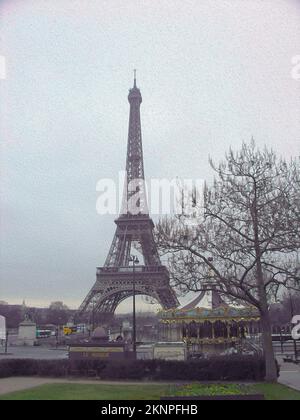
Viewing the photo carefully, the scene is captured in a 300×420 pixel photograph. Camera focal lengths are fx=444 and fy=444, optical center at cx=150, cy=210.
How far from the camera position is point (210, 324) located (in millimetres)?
30531

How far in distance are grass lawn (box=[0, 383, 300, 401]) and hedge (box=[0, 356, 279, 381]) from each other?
191 centimetres

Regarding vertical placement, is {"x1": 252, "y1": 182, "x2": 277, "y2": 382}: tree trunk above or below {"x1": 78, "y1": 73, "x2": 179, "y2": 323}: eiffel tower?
below

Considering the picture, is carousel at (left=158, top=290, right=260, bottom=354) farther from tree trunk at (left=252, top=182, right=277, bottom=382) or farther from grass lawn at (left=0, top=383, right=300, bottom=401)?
grass lawn at (left=0, top=383, right=300, bottom=401)

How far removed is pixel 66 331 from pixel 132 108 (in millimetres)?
32644

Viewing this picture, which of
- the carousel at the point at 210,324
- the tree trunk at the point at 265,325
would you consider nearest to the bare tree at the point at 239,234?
the tree trunk at the point at 265,325

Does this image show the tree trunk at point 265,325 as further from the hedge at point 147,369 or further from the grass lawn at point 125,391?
the grass lawn at point 125,391

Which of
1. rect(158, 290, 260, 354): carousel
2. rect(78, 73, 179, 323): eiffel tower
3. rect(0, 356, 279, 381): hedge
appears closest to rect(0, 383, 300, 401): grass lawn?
rect(0, 356, 279, 381): hedge

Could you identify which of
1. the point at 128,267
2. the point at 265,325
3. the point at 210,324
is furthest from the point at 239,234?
the point at 128,267

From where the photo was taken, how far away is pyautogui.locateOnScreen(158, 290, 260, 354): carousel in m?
27.4

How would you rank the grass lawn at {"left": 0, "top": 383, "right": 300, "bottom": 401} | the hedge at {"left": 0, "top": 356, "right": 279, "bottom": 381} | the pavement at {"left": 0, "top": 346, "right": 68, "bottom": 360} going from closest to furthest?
the grass lawn at {"left": 0, "top": 383, "right": 300, "bottom": 401} < the hedge at {"left": 0, "top": 356, "right": 279, "bottom": 381} < the pavement at {"left": 0, "top": 346, "right": 68, "bottom": 360}

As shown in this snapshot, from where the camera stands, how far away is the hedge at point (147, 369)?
17953 mm

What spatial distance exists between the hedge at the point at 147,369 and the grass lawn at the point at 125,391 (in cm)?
191

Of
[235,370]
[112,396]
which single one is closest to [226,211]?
[235,370]
